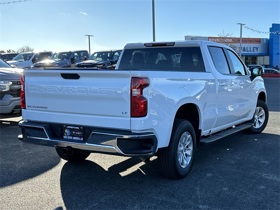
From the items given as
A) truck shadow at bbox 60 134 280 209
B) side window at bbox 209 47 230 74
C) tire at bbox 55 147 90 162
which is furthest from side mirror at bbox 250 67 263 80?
tire at bbox 55 147 90 162

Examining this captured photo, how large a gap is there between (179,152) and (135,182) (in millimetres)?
732

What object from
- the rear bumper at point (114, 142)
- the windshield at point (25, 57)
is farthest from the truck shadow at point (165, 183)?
the windshield at point (25, 57)

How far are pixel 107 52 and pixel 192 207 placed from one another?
52.9ft

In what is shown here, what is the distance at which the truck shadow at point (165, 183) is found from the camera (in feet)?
13.3

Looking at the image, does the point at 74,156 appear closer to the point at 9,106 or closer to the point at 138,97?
the point at 138,97

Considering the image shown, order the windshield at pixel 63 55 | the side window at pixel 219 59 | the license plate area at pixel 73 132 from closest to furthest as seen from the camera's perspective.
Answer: the license plate area at pixel 73 132 < the side window at pixel 219 59 < the windshield at pixel 63 55

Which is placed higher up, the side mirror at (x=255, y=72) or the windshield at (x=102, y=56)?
the windshield at (x=102, y=56)

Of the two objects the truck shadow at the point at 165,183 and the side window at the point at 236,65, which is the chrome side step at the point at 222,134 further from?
the side window at the point at 236,65

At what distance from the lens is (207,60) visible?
5723mm

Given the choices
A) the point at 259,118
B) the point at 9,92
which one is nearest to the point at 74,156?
the point at 9,92

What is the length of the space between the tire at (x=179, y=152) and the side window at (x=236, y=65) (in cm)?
214

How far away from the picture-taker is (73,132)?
439cm

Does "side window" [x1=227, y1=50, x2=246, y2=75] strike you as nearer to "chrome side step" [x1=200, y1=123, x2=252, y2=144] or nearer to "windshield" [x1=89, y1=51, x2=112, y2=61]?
"chrome side step" [x1=200, y1=123, x2=252, y2=144]

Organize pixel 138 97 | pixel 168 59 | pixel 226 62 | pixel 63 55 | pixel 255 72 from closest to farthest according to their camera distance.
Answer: pixel 138 97 < pixel 168 59 < pixel 226 62 < pixel 255 72 < pixel 63 55
